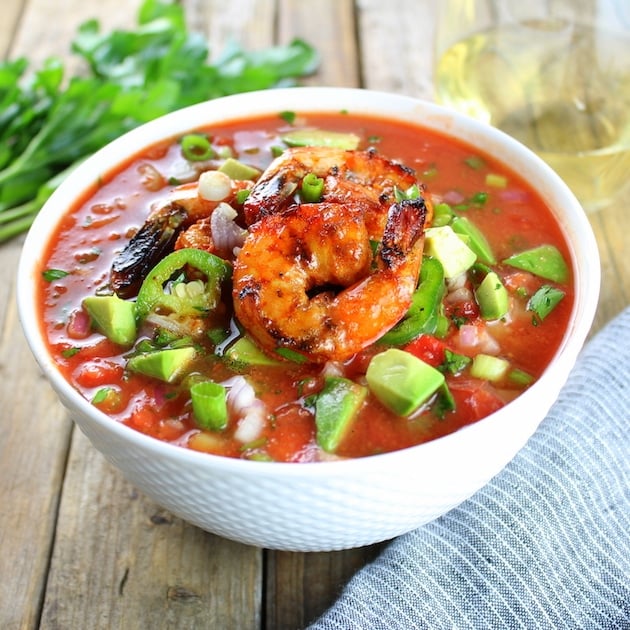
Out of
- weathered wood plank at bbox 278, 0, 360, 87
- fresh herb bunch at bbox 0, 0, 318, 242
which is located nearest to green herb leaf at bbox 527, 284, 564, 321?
fresh herb bunch at bbox 0, 0, 318, 242

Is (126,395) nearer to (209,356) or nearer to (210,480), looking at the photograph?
(209,356)

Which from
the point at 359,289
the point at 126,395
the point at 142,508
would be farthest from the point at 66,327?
the point at 359,289

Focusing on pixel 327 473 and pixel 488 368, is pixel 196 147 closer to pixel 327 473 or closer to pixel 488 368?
pixel 488 368

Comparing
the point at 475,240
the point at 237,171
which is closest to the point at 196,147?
the point at 237,171

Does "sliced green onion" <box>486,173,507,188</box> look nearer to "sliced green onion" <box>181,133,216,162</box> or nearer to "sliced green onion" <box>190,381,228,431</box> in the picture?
"sliced green onion" <box>181,133,216,162</box>

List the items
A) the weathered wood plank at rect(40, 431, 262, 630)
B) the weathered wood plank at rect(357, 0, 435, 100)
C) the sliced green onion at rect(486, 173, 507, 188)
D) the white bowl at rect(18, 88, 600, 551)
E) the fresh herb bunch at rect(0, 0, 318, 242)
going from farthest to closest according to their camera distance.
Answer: the weathered wood plank at rect(357, 0, 435, 100)
the fresh herb bunch at rect(0, 0, 318, 242)
the sliced green onion at rect(486, 173, 507, 188)
the weathered wood plank at rect(40, 431, 262, 630)
the white bowl at rect(18, 88, 600, 551)

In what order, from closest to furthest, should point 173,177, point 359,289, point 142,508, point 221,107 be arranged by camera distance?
point 359,289, point 142,508, point 173,177, point 221,107
